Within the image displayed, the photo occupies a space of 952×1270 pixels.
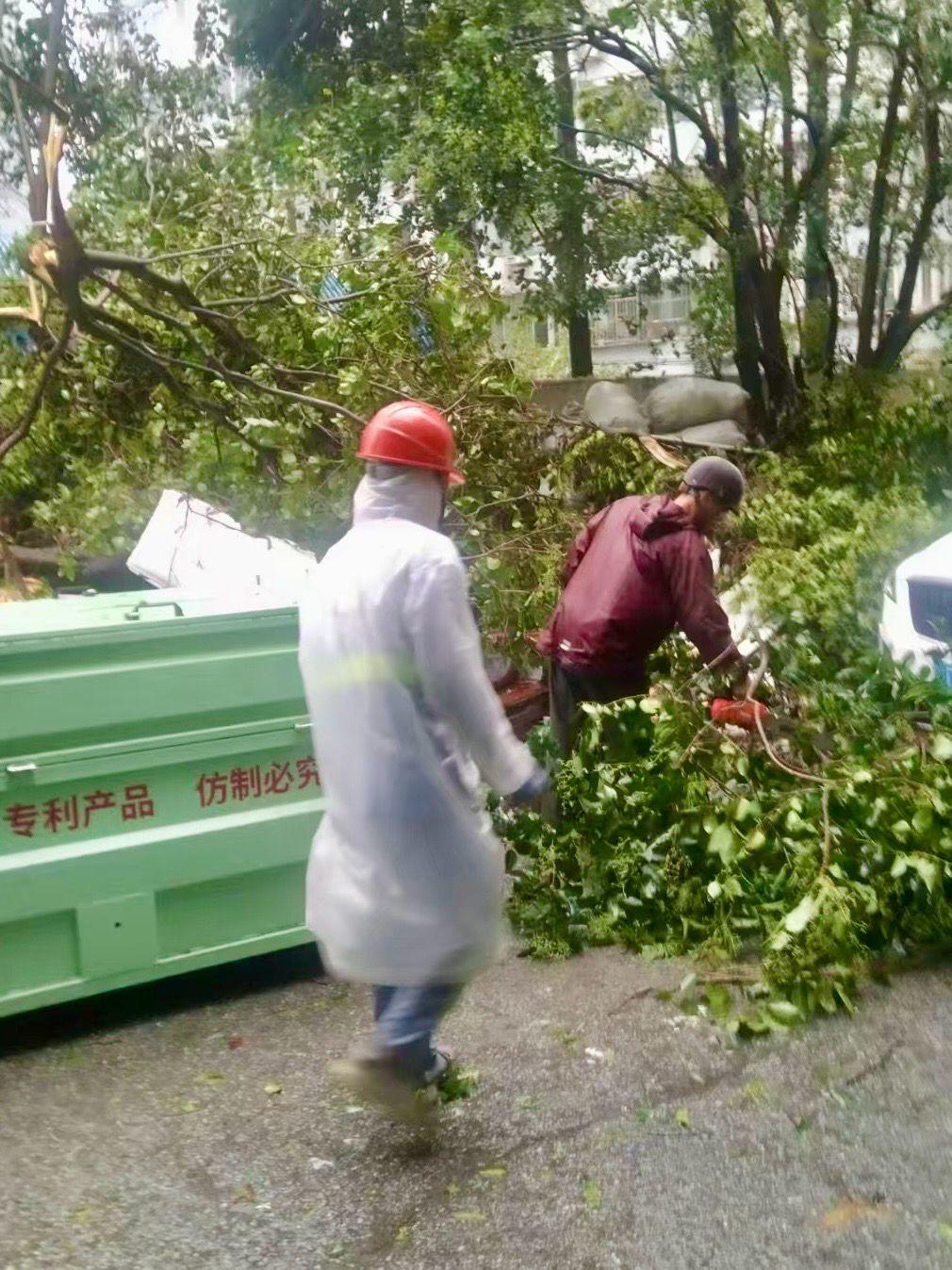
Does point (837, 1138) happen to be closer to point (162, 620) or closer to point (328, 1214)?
point (328, 1214)

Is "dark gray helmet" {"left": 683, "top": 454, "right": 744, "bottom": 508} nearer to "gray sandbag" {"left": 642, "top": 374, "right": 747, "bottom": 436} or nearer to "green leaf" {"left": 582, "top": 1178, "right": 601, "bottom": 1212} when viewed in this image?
"green leaf" {"left": 582, "top": 1178, "right": 601, "bottom": 1212}

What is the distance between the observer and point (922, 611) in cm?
658

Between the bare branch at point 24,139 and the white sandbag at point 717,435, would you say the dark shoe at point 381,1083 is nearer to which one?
the bare branch at point 24,139

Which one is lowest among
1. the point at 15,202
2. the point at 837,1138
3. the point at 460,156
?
the point at 837,1138

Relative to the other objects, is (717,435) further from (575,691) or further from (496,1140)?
(496,1140)

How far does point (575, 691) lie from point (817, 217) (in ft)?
22.9

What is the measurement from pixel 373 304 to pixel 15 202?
7.66ft

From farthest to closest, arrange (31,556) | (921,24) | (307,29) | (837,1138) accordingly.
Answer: (307,29), (921,24), (31,556), (837,1138)

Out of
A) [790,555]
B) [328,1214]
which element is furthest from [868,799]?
[790,555]

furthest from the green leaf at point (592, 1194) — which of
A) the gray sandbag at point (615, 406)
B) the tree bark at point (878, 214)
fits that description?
the tree bark at point (878, 214)

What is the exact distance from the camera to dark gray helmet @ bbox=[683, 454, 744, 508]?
558cm

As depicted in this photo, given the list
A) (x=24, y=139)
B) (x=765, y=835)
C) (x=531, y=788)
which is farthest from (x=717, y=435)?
(x=531, y=788)

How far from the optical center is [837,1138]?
152 inches

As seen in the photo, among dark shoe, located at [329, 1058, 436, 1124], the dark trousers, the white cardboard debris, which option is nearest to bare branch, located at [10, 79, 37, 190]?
the white cardboard debris
